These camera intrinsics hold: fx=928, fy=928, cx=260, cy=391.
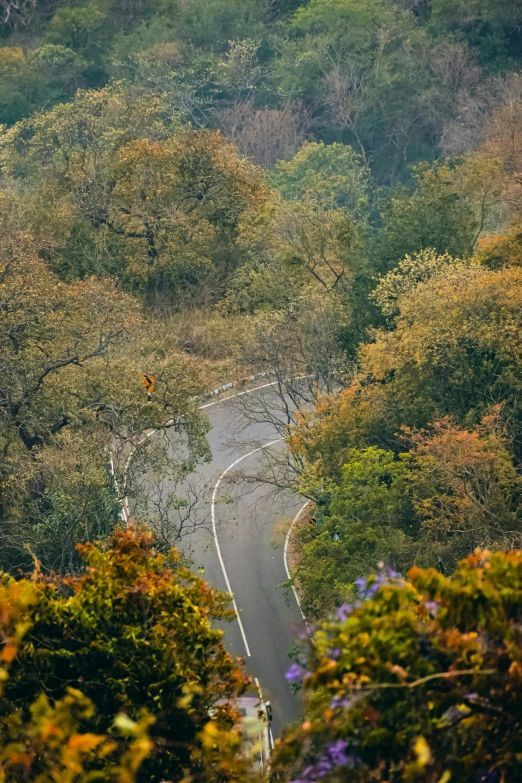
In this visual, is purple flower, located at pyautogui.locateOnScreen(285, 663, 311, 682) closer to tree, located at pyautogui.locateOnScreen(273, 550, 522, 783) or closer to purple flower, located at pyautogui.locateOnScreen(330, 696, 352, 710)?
tree, located at pyautogui.locateOnScreen(273, 550, 522, 783)

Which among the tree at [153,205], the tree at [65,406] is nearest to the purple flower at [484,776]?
the tree at [65,406]

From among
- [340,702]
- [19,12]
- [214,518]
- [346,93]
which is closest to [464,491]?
[214,518]

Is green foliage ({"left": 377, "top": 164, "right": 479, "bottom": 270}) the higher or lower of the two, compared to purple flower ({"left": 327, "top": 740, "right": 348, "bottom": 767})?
higher

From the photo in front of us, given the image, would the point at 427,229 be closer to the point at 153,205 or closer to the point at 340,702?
the point at 153,205

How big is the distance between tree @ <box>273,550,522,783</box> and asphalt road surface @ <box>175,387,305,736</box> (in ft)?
46.2

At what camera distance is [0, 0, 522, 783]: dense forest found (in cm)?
790

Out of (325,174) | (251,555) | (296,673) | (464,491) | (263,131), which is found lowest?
(296,673)

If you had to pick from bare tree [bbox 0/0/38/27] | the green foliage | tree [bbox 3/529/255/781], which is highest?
bare tree [bbox 0/0/38/27]

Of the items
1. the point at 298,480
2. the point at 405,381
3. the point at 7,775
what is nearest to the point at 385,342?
the point at 405,381

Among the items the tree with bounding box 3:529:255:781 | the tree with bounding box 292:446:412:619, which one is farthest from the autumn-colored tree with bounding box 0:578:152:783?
the tree with bounding box 292:446:412:619

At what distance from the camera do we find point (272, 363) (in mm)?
29859

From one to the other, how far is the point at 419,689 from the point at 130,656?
3.50 metres

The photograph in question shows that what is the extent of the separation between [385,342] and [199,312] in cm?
1474

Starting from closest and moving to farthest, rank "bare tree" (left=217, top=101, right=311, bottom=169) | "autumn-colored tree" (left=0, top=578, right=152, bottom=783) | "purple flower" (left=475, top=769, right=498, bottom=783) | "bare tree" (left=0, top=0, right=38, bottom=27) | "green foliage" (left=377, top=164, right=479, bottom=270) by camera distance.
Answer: "autumn-colored tree" (left=0, top=578, right=152, bottom=783) < "purple flower" (left=475, top=769, right=498, bottom=783) < "green foliage" (left=377, top=164, right=479, bottom=270) < "bare tree" (left=217, top=101, right=311, bottom=169) < "bare tree" (left=0, top=0, right=38, bottom=27)
